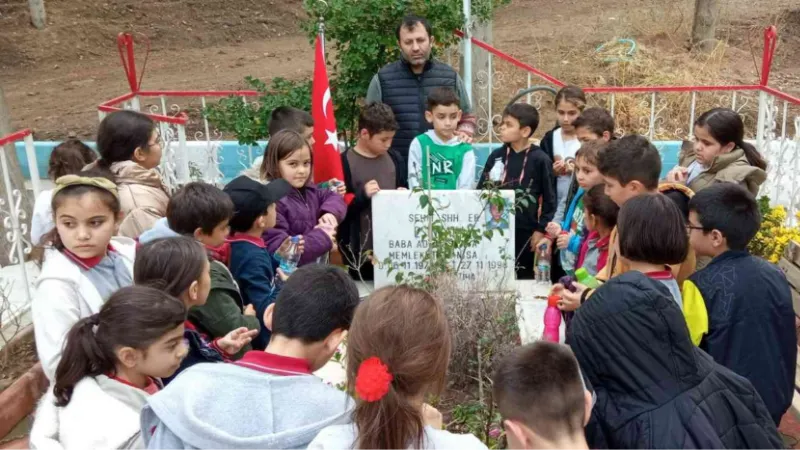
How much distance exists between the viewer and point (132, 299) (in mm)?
2242

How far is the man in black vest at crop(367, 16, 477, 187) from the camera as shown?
17.3 feet

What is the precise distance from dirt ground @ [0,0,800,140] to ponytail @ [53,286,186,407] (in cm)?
939

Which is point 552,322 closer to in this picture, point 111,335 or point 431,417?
point 431,417

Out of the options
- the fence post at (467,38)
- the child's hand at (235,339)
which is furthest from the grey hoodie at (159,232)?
the fence post at (467,38)

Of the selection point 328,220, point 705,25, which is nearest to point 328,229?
point 328,220

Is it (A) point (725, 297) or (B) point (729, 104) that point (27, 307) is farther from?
(B) point (729, 104)

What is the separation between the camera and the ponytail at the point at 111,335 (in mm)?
2217

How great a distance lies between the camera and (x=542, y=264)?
471 cm

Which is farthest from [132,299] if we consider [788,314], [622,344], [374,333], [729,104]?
[729,104]

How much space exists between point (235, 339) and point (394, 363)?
112cm

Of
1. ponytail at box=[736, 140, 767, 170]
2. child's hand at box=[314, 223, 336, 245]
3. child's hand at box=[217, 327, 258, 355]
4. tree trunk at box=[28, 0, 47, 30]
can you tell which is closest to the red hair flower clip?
child's hand at box=[217, 327, 258, 355]

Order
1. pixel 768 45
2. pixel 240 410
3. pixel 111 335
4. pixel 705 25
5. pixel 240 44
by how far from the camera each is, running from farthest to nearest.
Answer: pixel 240 44, pixel 705 25, pixel 768 45, pixel 111 335, pixel 240 410

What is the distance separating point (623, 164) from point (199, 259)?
1.85 metres

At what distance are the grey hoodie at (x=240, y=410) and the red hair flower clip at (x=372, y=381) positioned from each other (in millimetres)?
209
